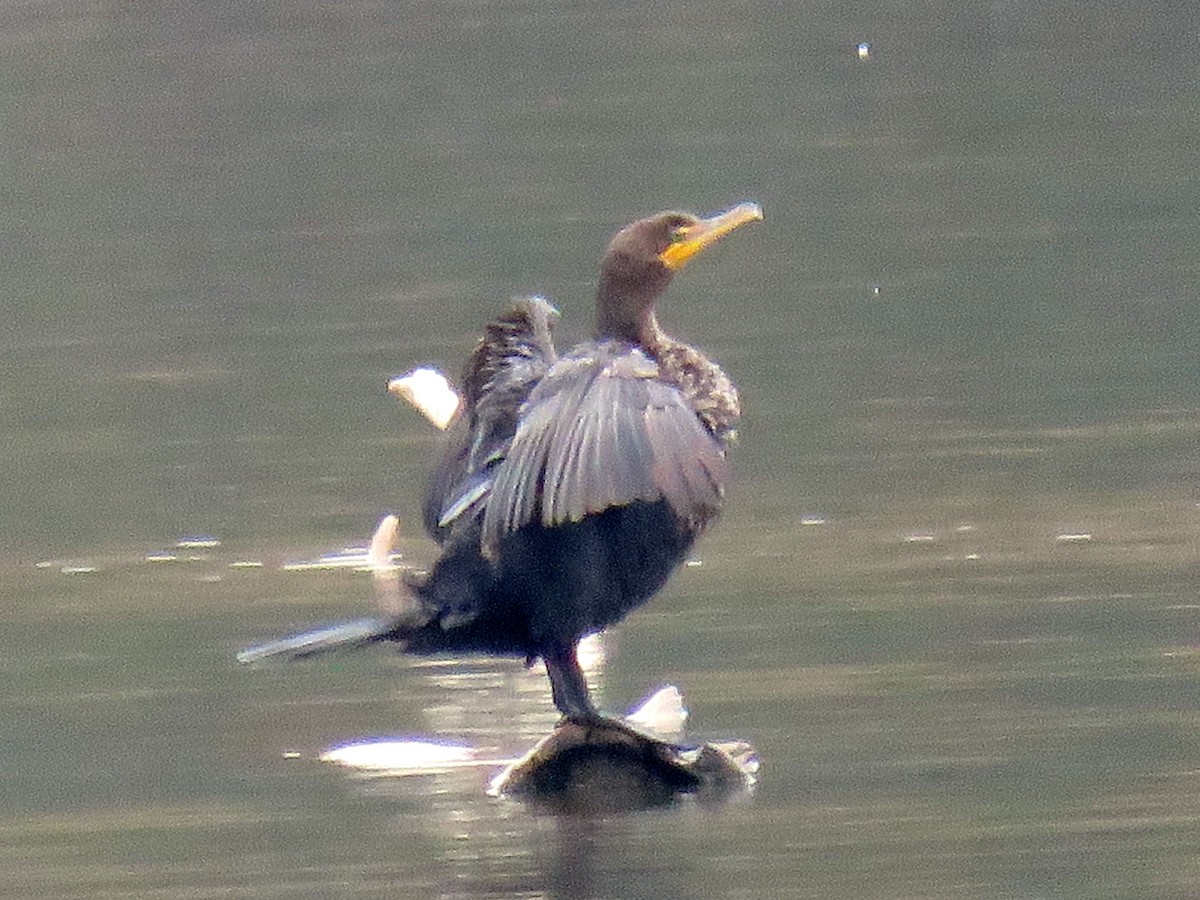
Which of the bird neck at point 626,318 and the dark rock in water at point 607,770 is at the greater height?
the bird neck at point 626,318

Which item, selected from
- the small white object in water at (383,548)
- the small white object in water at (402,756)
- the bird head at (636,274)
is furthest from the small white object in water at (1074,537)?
the small white object in water at (402,756)

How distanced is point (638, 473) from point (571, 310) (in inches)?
219

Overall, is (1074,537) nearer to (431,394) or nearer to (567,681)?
(431,394)

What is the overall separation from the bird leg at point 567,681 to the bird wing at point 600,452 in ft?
0.96

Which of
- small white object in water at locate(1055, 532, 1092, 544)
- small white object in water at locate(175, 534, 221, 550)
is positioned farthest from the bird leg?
small white object in water at locate(175, 534, 221, 550)

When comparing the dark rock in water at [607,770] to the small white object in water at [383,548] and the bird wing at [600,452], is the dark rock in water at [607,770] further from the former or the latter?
the small white object in water at [383,548]

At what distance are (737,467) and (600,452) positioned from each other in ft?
9.08

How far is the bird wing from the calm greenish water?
1.73ft

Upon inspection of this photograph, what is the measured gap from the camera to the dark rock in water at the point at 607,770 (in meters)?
6.12

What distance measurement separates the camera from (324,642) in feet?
20.7

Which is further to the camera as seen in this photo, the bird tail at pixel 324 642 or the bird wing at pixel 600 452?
the bird tail at pixel 324 642

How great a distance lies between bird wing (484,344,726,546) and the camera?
19.5 feet

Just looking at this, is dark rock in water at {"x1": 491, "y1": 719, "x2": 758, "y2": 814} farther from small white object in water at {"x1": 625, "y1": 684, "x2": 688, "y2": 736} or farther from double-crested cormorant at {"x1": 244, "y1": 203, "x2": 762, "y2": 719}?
small white object in water at {"x1": 625, "y1": 684, "x2": 688, "y2": 736}

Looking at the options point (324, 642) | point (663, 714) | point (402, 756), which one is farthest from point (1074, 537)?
point (324, 642)
